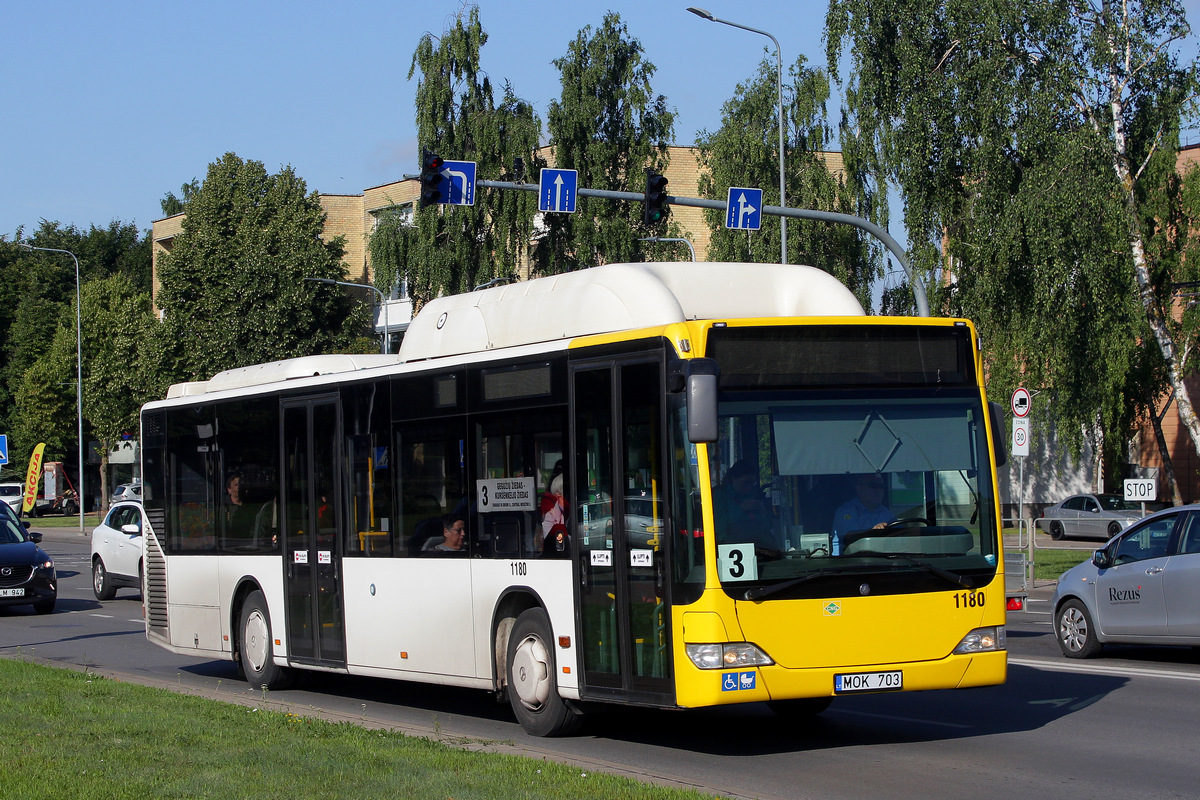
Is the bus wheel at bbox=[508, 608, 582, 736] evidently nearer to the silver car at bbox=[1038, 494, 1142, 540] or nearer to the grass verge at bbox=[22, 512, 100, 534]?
the silver car at bbox=[1038, 494, 1142, 540]

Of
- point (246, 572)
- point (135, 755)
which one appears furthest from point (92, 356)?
point (135, 755)

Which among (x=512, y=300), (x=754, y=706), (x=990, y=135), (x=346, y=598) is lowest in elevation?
(x=754, y=706)

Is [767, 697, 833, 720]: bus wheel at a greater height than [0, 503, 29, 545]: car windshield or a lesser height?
lesser

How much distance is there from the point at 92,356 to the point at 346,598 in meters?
69.7

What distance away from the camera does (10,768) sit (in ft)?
28.2

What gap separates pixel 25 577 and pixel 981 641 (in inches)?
762

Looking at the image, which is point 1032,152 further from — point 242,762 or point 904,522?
point 242,762

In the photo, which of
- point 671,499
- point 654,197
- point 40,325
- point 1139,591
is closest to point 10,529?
point 654,197

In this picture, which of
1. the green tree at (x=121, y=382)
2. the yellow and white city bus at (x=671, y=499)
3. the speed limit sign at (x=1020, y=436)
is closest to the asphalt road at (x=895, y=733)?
the yellow and white city bus at (x=671, y=499)

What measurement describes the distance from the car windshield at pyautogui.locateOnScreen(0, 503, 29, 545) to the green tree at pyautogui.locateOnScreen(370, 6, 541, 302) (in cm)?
2076

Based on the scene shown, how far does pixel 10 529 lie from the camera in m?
25.0

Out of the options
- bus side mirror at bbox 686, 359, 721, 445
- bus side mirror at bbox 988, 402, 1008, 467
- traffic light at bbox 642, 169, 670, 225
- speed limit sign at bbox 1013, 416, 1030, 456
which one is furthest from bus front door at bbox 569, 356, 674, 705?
speed limit sign at bbox 1013, 416, 1030, 456

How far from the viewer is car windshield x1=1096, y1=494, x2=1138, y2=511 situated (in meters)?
43.2

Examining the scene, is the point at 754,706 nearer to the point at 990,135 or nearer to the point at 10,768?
the point at 10,768
